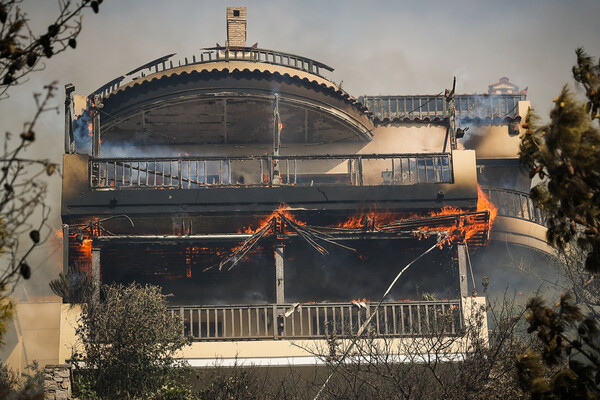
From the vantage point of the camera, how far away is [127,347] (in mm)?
20109

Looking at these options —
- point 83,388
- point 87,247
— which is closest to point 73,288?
point 87,247

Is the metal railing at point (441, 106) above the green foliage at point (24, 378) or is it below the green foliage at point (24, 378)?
above

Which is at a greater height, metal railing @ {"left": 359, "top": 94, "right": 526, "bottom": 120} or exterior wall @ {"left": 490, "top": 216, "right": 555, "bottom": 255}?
metal railing @ {"left": 359, "top": 94, "right": 526, "bottom": 120}

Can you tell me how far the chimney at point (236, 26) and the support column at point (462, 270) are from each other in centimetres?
1010

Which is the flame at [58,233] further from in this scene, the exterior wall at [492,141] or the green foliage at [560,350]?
the green foliage at [560,350]

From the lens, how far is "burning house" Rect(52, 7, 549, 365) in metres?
23.6

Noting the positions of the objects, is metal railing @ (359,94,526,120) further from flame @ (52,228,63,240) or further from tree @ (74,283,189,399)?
tree @ (74,283,189,399)

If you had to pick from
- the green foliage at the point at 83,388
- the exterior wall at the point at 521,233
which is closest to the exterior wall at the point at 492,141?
the exterior wall at the point at 521,233

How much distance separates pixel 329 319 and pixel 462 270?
338 centimetres

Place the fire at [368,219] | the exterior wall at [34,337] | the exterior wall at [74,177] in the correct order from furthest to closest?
the exterior wall at [34,337], the fire at [368,219], the exterior wall at [74,177]

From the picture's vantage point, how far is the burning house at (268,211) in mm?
23594

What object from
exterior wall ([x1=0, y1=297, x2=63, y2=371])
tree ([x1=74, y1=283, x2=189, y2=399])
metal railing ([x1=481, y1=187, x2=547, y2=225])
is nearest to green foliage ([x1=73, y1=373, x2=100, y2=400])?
tree ([x1=74, y1=283, x2=189, y2=399])

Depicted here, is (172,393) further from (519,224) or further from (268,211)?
(519,224)

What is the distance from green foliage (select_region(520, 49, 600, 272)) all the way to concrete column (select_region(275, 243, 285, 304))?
12.3 m
